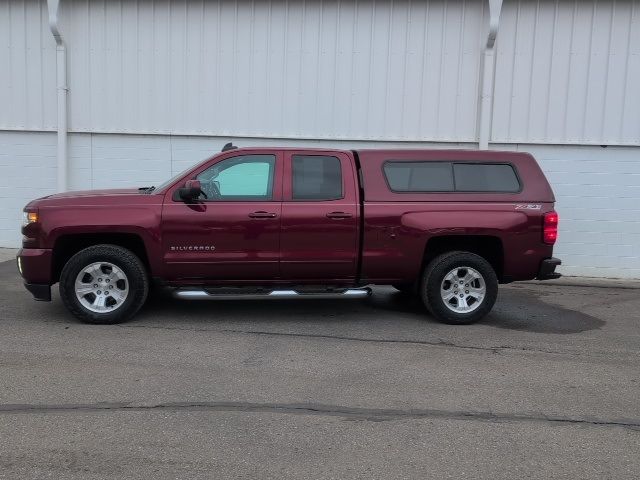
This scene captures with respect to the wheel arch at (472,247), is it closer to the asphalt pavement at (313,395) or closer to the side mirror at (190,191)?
the asphalt pavement at (313,395)

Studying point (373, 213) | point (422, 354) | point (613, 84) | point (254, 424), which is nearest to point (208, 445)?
point (254, 424)

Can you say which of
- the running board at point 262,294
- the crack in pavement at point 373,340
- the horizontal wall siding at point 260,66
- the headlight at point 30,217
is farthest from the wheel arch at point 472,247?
the horizontal wall siding at point 260,66

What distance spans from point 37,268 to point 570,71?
895 cm

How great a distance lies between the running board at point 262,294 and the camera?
640cm

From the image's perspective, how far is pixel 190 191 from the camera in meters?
6.19

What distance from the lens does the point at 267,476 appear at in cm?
337

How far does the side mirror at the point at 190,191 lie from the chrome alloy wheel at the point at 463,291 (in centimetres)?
282

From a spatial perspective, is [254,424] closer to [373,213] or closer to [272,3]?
[373,213]

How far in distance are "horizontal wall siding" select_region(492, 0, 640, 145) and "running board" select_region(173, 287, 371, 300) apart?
5580mm

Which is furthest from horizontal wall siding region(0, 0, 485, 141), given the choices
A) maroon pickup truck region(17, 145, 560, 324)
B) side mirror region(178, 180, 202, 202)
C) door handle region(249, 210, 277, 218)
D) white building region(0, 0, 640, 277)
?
side mirror region(178, 180, 202, 202)

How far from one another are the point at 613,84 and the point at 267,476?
31.9 ft

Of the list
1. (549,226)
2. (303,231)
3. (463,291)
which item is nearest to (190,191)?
(303,231)

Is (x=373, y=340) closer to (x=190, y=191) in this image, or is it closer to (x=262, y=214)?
(x=262, y=214)

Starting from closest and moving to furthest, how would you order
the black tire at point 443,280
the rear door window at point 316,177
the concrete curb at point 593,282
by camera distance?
the rear door window at point 316,177 → the black tire at point 443,280 → the concrete curb at point 593,282
